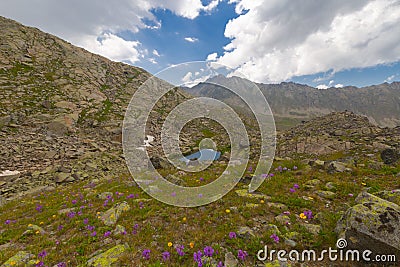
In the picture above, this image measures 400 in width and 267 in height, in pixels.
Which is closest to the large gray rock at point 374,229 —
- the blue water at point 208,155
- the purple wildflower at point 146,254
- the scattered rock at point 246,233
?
the scattered rock at point 246,233

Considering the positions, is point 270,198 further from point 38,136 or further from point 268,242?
point 38,136

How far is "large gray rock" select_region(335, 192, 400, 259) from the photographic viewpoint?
15.9ft

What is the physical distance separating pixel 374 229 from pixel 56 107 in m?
63.7

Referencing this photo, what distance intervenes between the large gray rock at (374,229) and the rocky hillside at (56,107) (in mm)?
11144

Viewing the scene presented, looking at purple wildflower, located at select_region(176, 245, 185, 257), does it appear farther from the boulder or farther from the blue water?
the blue water

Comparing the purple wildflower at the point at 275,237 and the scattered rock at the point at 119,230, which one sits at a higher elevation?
the purple wildflower at the point at 275,237

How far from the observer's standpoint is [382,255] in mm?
4867

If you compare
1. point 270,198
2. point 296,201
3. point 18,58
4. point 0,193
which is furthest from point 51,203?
point 18,58

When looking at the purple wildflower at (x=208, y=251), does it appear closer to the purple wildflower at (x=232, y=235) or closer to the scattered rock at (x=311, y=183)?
the purple wildflower at (x=232, y=235)

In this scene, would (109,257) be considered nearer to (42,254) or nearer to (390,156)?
(42,254)

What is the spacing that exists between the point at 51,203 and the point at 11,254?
713 centimetres

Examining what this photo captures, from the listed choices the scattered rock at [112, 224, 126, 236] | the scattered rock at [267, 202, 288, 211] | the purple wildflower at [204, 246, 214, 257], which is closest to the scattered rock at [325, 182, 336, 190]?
the scattered rock at [267, 202, 288, 211]

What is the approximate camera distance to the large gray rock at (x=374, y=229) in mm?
4859

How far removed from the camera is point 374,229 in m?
5.07
